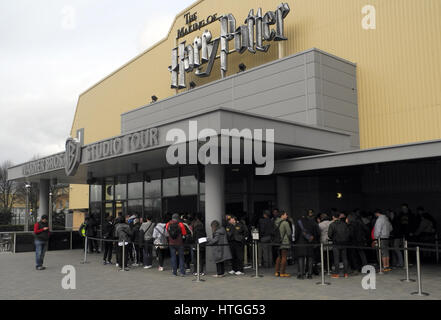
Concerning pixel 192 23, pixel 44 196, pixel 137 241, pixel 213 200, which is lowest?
pixel 137 241

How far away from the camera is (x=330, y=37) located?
16422mm

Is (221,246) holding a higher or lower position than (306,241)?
lower

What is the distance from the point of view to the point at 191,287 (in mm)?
10078

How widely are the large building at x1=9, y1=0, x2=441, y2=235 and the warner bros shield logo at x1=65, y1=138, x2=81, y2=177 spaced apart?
67 millimetres

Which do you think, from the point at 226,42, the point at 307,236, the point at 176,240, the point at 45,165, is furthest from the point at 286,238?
the point at 45,165

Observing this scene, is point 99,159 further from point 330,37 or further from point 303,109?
point 330,37

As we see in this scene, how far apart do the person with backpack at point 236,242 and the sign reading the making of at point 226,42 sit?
852 centimetres

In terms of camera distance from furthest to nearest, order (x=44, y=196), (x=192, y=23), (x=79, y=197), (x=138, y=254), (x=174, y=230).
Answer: (x=79, y=197) < (x=44, y=196) < (x=192, y=23) < (x=138, y=254) < (x=174, y=230)

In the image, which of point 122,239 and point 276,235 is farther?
point 122,239

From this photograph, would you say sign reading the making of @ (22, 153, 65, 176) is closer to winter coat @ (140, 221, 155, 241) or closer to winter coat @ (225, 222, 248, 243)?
winter coat @ (140, 221, 155, 241)

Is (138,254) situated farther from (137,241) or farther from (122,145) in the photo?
(122,145)

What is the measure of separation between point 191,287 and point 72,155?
891 centimetres
